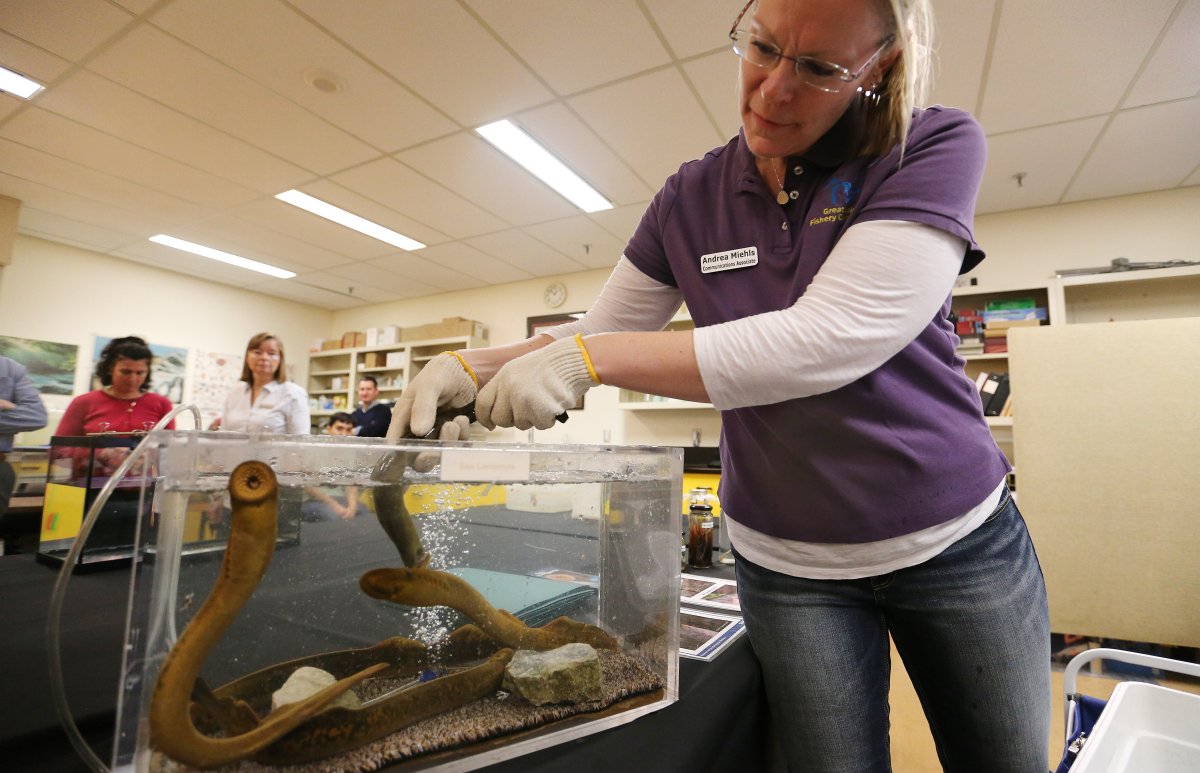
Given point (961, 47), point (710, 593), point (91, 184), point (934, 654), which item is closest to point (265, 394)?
point (91, 184)

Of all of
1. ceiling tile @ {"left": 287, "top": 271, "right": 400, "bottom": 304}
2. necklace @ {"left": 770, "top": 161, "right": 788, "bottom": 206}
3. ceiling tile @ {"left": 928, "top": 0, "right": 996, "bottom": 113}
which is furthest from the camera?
ceiling tile @ {"left": 287, "top": 271, "right": 400, "bottom": 304}

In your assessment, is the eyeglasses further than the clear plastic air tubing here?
Yes

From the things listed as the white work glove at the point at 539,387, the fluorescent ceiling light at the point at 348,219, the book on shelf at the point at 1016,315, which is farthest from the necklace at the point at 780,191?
the fluorescent ceiling light at the point at 348,219

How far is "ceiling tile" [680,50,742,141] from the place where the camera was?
2.30 metres

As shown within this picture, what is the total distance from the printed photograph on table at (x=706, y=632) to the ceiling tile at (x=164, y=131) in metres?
3.40

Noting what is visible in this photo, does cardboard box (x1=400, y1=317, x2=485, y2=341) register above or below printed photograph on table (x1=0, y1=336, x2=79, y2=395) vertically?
above

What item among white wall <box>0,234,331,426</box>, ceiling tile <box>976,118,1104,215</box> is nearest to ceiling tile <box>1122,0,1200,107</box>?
ceiling tile <box>976,118,1104,215</box>

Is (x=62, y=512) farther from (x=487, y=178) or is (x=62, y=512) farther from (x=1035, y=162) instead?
(x=1035, y=162)

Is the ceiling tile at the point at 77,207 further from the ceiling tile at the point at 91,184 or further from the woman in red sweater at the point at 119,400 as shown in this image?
the woman in red sweater at the point at 119,400

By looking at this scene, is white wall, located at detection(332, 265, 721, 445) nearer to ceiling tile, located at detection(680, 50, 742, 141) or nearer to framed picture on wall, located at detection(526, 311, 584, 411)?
framed picture on wall, located at detection(526, 311, 584, 411)

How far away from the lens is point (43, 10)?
7.04 feet

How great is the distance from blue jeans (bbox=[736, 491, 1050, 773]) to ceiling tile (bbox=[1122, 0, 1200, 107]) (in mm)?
2549

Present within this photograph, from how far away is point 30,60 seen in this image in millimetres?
2443

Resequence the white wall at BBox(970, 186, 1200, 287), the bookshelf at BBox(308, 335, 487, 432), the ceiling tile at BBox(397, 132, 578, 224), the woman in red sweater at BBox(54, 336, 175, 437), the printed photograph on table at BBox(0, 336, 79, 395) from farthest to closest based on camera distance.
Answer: the bookshelf at BBox(308, 335, 487, 432), the printed photograph on table at BBox(0, 336, 79, 395), the white wall at BBox(970, 186, 1200, 287), the ceiling tile at BBox(397, 132, 578, 224), the woman in red sweater at BBox(54, 336, 175, 437)
